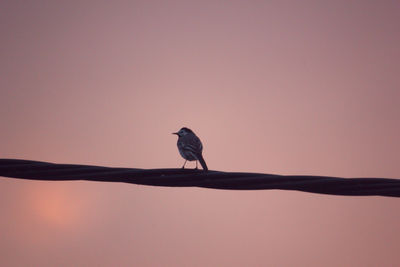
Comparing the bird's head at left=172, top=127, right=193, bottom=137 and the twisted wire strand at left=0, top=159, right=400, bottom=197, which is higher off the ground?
the bird's head at left=172, top=127, right=193, bottom=137

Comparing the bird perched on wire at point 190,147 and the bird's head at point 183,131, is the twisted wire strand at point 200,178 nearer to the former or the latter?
the bird perched on wire at point 190,147

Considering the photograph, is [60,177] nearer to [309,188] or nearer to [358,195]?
[309,188]

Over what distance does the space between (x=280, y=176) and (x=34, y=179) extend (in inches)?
88.4

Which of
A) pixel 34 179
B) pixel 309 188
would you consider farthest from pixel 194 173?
pixel 34 179

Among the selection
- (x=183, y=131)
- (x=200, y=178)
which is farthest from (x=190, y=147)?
(x=200, y=178)

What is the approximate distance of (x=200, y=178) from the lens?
4.47 m

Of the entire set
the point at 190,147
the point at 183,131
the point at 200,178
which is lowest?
the point at 200,178

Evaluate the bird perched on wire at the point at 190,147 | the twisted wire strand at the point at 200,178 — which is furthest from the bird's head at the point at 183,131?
the twisted wire strand at the point at 200,178

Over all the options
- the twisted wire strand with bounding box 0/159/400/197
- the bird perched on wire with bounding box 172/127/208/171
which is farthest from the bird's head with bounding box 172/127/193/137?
the twisted wire strand with bounding box 0/159/400/197

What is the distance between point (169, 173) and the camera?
15.1ft

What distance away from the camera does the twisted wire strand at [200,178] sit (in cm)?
430

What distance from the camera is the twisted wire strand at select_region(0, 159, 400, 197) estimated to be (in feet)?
14.1

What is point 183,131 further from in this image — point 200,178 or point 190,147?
point 200,178

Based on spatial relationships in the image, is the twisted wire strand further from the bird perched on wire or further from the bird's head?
the bird's head
